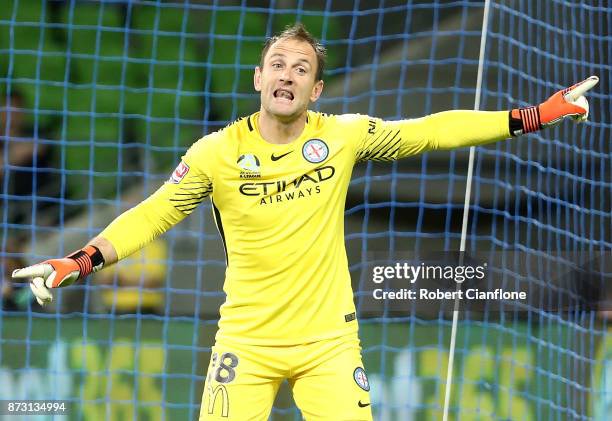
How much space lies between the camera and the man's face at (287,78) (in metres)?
3.90

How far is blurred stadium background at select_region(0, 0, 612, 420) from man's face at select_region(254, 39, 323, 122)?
8.45 feet

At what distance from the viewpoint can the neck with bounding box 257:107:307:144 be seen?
3.98 meters

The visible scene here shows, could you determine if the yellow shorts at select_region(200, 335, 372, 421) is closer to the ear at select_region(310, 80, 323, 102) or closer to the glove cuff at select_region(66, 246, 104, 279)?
the glove cuff at select_region(66, 246, 104, 279)

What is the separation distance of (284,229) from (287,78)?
515mm

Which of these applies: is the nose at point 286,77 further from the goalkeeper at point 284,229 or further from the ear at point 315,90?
the ear at point 315,90

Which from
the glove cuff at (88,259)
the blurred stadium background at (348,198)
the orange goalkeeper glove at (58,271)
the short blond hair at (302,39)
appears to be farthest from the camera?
the blurred stadium background at (348,198)

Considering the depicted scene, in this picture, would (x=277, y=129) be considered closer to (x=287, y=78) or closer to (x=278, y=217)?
(x=287, y=78)

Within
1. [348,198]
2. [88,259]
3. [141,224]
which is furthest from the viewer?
[348,198]

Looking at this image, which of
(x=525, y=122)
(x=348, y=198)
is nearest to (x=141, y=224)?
(x=525, y=122)

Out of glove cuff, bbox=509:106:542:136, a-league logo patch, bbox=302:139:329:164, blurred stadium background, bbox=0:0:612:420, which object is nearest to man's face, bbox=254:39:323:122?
a-league logo patch, bbox=302:139:329:164

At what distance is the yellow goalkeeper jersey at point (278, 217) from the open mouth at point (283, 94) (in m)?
0.16

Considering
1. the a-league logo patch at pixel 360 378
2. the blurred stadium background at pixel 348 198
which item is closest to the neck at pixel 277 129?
the a-league logo patch at pixel 360 378

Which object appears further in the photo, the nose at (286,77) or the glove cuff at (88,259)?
the nose at (286,77)

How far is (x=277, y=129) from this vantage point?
3.99 metres
